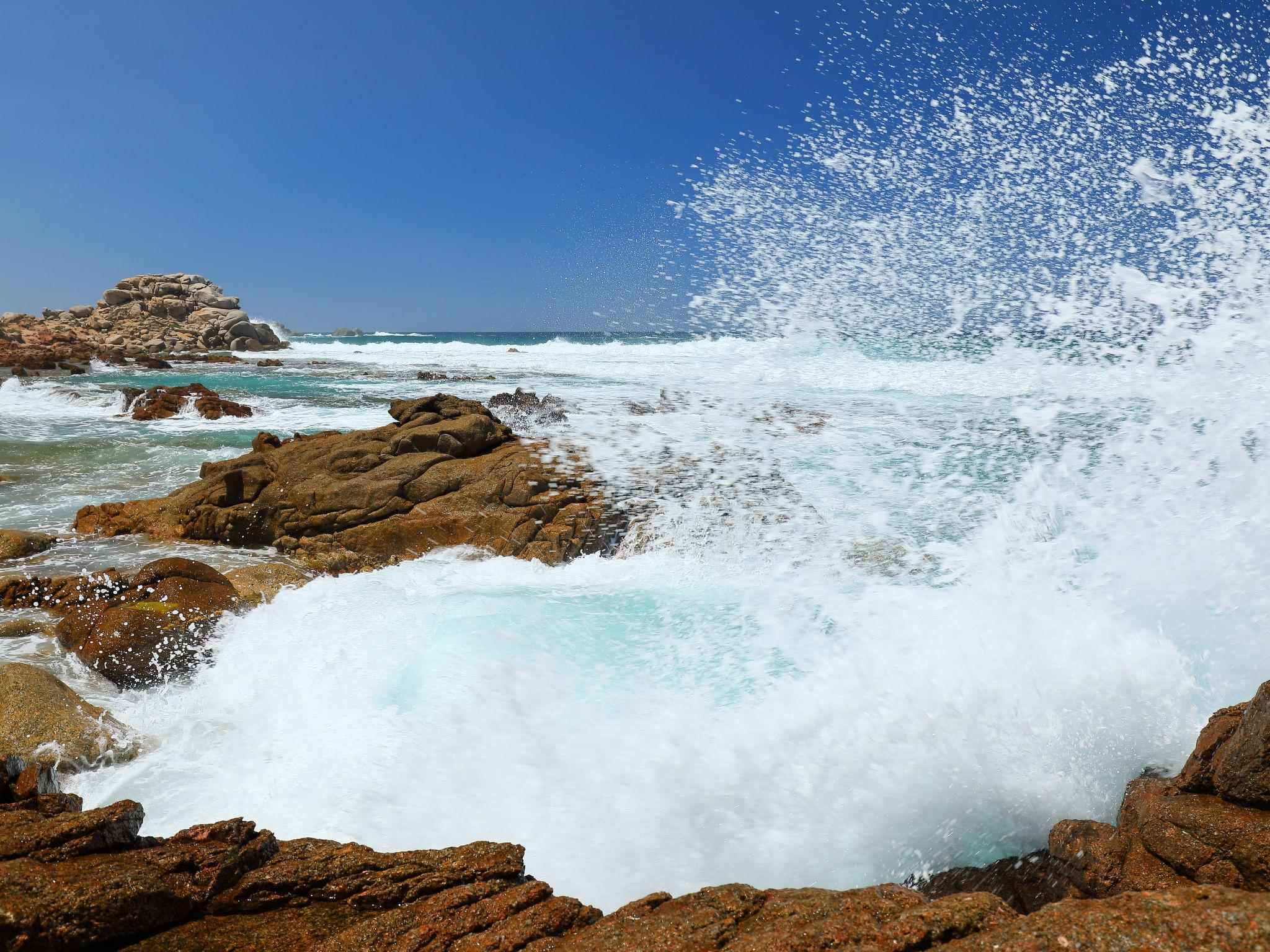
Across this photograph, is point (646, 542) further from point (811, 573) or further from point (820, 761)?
point (820, 761)

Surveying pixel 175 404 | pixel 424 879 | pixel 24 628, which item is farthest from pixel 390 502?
pixel 175 404

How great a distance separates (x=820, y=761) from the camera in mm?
4160

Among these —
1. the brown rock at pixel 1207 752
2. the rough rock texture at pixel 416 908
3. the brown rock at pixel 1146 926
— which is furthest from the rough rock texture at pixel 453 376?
the brown rock at pixel 1146 926

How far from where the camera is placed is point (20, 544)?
7.85 m

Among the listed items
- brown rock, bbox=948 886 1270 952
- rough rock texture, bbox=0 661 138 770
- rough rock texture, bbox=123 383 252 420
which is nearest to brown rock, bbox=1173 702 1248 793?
brown rock, bbox=948 886 1270 952

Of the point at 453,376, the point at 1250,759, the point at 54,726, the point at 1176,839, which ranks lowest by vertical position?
the point at 54,726

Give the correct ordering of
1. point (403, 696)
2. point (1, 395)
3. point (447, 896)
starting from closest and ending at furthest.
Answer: point (447, 896), point (403, 696), point (1, 395)

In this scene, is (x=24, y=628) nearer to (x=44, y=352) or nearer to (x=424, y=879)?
(x=424, y=879)

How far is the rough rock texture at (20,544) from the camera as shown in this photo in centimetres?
771

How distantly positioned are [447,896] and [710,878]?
1414mm

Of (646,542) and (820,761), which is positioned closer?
(820,761)

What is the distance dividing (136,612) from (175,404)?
1533cm

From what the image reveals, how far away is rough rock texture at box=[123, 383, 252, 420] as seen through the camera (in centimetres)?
1788

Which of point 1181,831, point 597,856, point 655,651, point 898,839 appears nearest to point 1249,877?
point 1181,831
